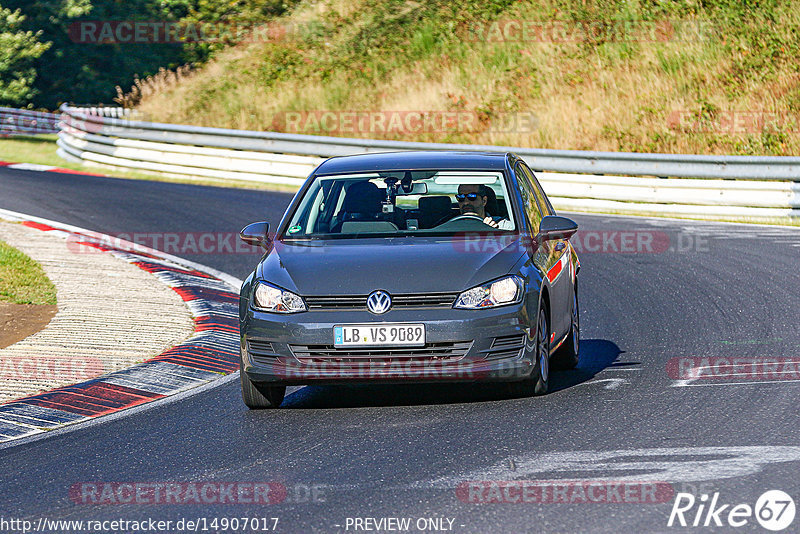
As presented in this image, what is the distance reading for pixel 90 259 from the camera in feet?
49.6

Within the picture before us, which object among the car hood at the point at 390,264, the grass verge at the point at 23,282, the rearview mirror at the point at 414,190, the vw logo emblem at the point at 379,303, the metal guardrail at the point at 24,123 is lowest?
the grass verge at the point at 23,282

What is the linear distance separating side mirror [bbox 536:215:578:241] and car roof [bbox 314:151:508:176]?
686mm

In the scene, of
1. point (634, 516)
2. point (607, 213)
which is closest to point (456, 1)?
point (607, 213)

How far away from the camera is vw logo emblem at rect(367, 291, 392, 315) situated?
7.59 m

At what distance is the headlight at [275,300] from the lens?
7.78 m

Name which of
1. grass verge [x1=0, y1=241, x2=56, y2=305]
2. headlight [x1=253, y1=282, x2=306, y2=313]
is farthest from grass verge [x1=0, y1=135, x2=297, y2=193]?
headlight [x1=253, y1=282, x2=306, y2=313]

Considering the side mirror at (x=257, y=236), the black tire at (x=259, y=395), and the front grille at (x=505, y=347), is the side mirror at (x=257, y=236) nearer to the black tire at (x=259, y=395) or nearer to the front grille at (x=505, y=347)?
the black tire at (x=259, y=395)

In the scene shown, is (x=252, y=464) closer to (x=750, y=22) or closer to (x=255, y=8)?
(x=750, y=22)

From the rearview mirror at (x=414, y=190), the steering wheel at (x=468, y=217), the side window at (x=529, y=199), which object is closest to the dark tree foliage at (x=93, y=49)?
the side window at (x=529, y=199)

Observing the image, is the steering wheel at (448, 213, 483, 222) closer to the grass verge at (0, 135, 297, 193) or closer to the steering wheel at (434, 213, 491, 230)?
the steering wheel at (434, 213, 491, 230)

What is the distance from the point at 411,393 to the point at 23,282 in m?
6.34

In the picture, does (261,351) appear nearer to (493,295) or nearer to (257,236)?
(257,236)

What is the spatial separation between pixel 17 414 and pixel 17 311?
393cm

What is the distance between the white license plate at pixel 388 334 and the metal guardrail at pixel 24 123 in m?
35.5
